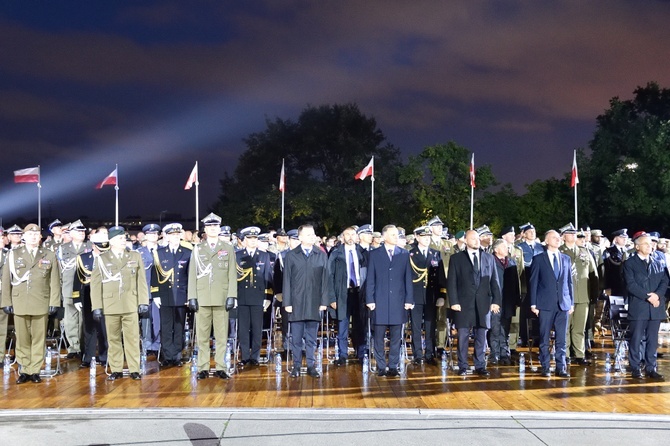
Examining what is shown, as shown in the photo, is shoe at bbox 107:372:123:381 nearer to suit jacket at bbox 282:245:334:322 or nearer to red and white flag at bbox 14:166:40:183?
suit jacket at bbox 282:245:334:322

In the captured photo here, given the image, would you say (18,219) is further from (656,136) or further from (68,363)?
(68,363)

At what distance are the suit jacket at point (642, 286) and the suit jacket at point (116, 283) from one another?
6.34 m

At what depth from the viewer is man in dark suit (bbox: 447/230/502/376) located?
32.3 ft

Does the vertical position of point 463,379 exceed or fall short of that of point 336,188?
it falls short

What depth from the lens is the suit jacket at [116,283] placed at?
960 centimetres

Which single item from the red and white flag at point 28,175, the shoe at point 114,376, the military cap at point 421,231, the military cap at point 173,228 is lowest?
the shoe at point 114,376

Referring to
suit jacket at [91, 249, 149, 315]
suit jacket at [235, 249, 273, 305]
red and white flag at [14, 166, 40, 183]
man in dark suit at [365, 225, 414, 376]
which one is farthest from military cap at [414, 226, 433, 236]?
red and white flag at [14, 166, 40, 183]

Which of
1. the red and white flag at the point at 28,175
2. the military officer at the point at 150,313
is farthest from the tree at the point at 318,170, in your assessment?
the military officer at the point at 150,313

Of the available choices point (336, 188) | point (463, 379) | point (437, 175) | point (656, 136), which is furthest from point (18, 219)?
point (463, 379)

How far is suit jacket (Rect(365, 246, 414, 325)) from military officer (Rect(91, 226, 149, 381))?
2.96m

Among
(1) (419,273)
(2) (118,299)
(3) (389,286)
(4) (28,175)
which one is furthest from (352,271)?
(4) (28,175)

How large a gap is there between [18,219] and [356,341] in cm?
5078

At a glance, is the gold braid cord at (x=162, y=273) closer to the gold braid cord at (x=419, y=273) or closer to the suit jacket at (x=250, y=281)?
the suit jacket at (x=250, y=281)

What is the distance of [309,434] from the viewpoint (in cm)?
670
